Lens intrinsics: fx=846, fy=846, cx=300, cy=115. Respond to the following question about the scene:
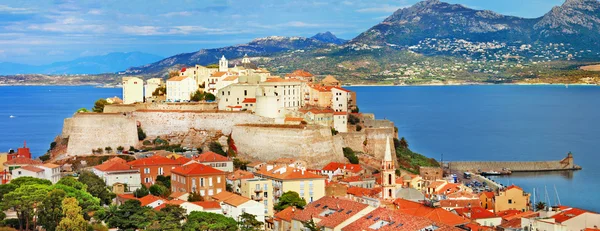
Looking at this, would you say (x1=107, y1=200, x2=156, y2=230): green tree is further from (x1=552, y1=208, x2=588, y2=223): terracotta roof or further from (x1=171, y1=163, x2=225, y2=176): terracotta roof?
(x1=552, y1=208, x2=588, y2=223): terracotta roof

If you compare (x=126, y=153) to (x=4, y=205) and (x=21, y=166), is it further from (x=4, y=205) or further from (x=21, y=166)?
(x=4, y=205)

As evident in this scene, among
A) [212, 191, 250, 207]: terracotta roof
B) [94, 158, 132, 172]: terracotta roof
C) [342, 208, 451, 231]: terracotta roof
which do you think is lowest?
[212, 191, 250, 207]: terracotta roof

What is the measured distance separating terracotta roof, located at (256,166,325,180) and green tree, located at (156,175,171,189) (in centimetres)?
386

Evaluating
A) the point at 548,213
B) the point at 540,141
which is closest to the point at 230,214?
the point at 548,213

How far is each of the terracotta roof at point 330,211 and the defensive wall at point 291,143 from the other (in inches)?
534

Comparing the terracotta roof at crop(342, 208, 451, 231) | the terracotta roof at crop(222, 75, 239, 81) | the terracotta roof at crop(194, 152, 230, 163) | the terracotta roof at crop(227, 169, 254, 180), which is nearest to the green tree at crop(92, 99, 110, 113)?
the terracotta roof at crop(222, 75, 239, 81)

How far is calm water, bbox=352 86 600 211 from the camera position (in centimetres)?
5269

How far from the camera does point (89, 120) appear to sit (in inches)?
1754

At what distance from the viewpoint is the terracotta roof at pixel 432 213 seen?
25547 mm

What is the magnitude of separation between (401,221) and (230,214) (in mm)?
7714

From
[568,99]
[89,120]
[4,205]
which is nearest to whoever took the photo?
[4,205]

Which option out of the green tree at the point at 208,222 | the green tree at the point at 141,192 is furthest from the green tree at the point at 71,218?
the green tree at the point at 141,192

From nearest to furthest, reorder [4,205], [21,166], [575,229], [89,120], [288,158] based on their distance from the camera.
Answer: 1. [575,229]
2. [4,205]
3. [21,166]
4. [288,158]
5. [89,120]

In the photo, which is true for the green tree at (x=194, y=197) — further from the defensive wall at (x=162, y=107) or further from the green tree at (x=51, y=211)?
the defensive wall at (x=162, y=107)
